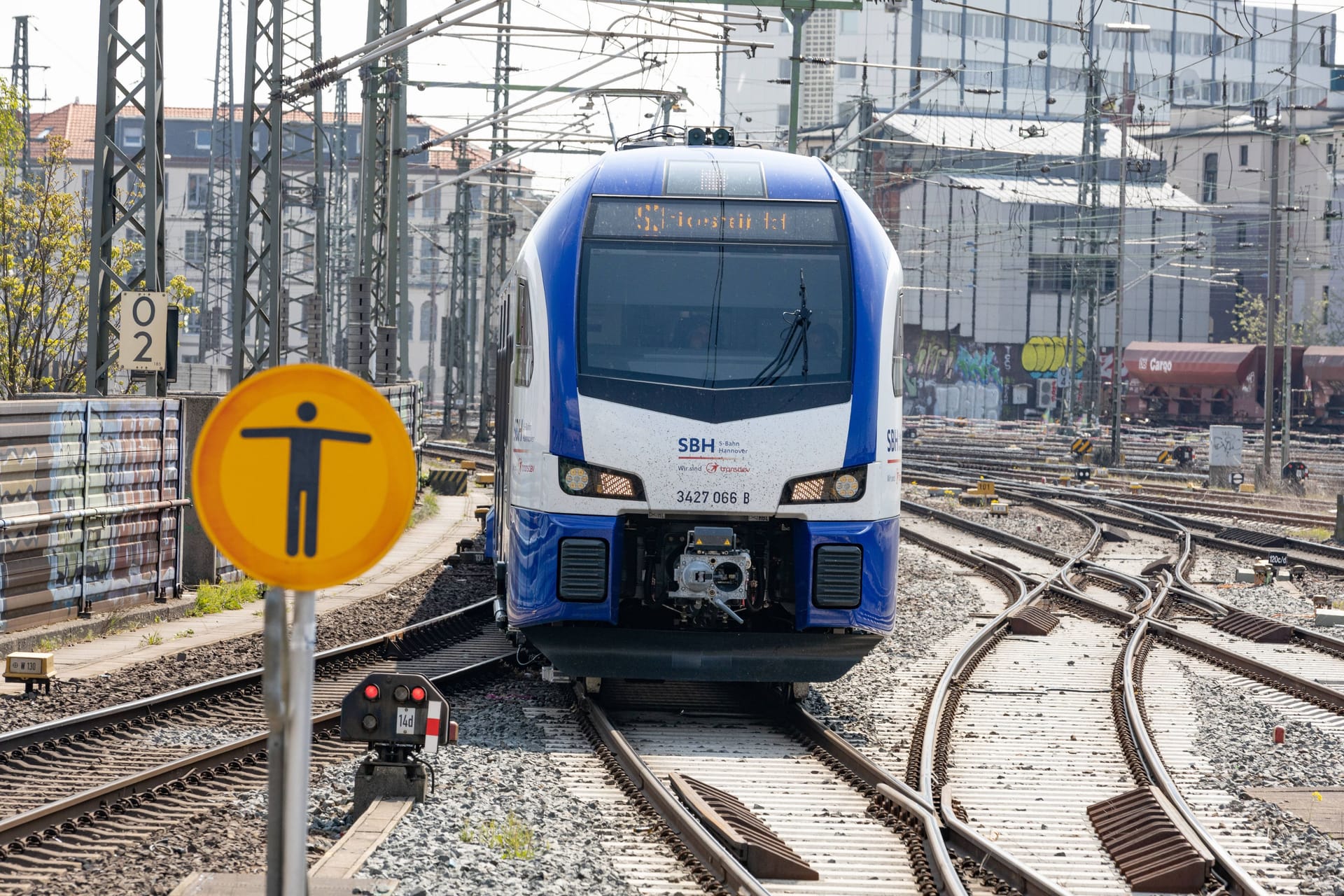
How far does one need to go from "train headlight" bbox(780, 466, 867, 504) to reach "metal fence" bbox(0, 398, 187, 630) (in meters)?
6.58

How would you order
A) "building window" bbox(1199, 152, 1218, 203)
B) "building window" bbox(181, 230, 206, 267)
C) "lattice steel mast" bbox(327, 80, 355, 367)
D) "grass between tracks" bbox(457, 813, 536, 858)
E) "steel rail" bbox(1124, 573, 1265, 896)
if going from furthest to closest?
"building window" bbox(181, 230, 206, 267) → "building window" bbox(1199, 152, 1218, 203) → "lattice steel mast" bbox(327, 80, 355, 367) → "grass between tracks" bbox(457, 813, 536, 858) → "steel rail" bbox(1124, 573, 1265, 896)

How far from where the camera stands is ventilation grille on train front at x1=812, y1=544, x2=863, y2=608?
32.2 feet

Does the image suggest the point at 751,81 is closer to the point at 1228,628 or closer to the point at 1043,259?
the point at 1043,259

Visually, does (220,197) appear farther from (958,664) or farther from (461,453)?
(958,664)

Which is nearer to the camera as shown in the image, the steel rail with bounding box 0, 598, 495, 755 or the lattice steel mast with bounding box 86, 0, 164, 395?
the steel rail with bounding box 0, 598, 495, 755

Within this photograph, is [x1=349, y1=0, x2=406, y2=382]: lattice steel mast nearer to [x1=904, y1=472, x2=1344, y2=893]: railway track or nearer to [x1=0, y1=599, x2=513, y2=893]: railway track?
[x1=904, y1=472, x2=1344, y2=893]: railway track

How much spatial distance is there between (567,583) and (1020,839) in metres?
3.32

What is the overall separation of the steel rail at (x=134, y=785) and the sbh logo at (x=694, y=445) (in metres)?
2.61

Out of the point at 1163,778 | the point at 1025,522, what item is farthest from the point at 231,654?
the point at 1025,522

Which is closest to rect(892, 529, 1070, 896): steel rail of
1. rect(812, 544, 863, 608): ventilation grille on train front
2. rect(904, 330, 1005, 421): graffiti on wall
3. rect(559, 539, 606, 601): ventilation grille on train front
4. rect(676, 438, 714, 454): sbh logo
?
rect(812, 544, 863, 608): ventilation grille on train front

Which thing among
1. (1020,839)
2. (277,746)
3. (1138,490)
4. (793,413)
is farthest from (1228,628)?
(1138,490)

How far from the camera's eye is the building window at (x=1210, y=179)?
256 feet

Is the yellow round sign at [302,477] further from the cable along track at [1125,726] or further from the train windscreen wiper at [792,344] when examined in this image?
the train windscreen wiper at [792,344]

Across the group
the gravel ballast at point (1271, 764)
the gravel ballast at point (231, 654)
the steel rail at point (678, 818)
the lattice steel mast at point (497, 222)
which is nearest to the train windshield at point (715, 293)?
the steel rail at point (678, 818)
